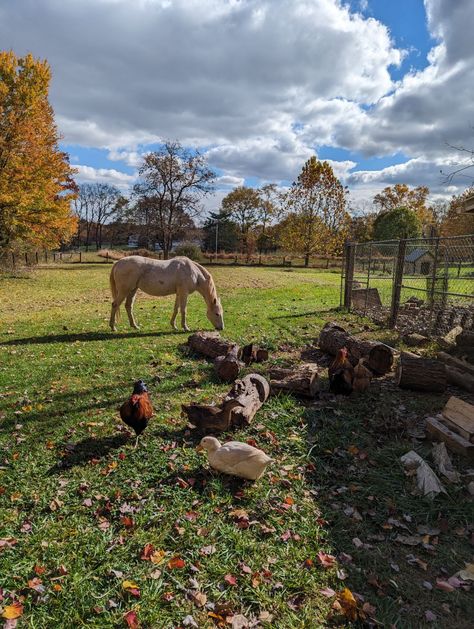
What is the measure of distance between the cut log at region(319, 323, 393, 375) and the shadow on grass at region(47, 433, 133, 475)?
4110mm

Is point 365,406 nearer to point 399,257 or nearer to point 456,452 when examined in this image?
point 456,452

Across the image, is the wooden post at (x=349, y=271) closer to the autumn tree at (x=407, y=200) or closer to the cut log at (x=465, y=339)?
the cut log at (x=465, y=339)

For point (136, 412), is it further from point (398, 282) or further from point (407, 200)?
point (407, 200)

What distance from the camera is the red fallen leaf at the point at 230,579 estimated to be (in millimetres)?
2727

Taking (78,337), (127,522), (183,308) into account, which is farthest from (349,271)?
(127,522)

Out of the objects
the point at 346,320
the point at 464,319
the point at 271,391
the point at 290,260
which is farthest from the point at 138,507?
the point at 290,260

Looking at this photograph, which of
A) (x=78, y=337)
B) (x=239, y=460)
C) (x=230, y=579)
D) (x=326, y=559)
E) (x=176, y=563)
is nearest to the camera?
(x=230, y=579)

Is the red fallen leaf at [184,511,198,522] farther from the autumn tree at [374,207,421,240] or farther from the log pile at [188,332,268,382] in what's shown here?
the autumn tree at [374,207,421,240]

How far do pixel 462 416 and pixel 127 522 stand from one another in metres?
3.81

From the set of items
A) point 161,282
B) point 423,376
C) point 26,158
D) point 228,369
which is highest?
point 26,158

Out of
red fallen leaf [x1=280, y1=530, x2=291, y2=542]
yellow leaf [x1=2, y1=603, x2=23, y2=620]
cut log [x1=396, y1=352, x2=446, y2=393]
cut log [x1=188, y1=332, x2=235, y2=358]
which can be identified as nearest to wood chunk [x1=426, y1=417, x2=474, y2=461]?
cut log [x1=396, y1=352, x2=446, y2=393]

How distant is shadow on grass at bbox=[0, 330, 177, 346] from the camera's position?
29.0ft

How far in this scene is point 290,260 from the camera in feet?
164

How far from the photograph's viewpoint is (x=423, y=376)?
587 centimetres
